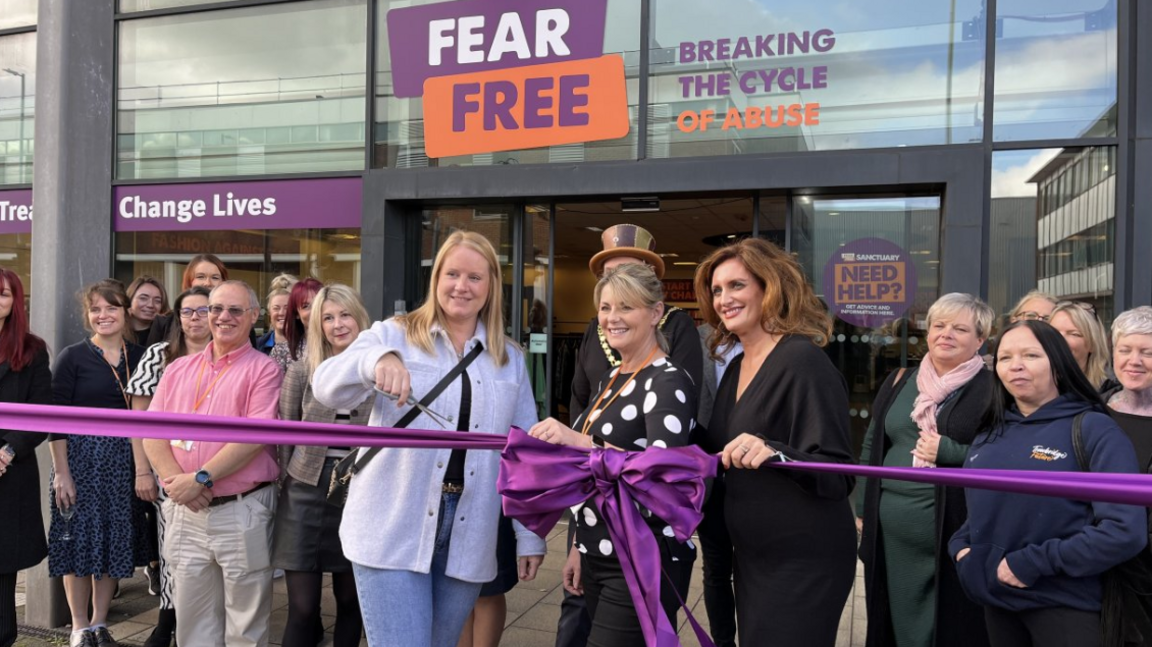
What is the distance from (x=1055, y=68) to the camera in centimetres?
641

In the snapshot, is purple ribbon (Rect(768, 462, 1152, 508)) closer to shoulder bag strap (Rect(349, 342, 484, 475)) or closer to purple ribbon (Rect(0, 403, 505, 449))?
purple ribbon (Rect(0, 403, 505, 449))

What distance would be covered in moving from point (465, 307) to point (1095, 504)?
6.57 ft

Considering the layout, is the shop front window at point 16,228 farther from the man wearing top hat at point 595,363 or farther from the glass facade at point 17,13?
the man wearing top hat at point 595,363

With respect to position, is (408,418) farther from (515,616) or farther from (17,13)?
(17,13)

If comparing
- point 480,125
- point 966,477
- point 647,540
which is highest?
point 480,125

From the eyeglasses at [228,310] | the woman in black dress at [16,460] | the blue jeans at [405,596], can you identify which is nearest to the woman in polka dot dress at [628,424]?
the blue jeans at [405,596]

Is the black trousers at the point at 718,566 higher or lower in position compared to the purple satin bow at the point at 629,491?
lower

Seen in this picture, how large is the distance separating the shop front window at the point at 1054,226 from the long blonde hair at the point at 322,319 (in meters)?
5.14

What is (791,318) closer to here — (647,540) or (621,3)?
(647,540)

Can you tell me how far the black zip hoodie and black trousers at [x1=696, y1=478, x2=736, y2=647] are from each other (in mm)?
781

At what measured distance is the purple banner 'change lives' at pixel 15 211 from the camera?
353 inches

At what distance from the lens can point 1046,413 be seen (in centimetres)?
254

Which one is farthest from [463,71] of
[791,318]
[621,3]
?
[791,318]

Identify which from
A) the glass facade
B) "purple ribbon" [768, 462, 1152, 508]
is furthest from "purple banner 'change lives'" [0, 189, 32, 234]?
"purple ribbon" [768, 462, 1152, 508]
